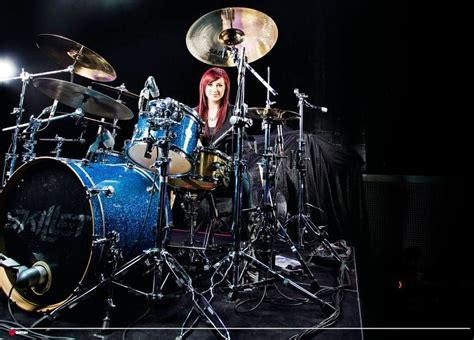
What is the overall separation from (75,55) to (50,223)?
1736 mm

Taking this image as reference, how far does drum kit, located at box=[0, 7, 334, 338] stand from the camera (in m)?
1.63

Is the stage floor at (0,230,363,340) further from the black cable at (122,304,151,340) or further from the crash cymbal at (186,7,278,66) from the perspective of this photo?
the crash cymbal at (186,7,278,66)

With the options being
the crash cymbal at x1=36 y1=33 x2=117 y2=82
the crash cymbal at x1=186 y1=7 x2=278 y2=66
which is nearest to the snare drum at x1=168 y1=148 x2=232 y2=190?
the crash cymbal at x1=186 y1=7 x2=278 y2=66

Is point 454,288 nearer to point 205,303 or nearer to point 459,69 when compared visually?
point 205,303

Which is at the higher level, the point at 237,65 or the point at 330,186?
the point at 237,65

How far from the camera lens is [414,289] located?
2.44 metres

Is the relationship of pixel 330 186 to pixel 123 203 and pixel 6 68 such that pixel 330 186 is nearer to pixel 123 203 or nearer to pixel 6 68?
pixel 123 203

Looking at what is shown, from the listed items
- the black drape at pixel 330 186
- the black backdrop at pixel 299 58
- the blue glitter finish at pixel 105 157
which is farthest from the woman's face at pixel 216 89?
the black backdrop at pixel 299 58

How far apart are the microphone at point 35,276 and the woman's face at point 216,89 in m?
2.06

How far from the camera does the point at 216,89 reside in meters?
3.03

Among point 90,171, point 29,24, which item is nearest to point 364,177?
point 90,171

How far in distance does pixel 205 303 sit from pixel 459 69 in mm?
3825

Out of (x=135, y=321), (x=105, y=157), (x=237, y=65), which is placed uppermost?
(x=237, y=65)

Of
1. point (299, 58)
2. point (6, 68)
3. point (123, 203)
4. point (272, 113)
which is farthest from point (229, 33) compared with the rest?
point (6, 68)
